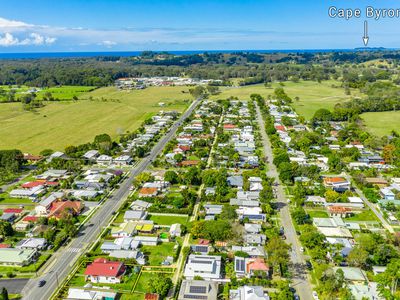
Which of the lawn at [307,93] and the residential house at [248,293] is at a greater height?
the lawn at [307,93]

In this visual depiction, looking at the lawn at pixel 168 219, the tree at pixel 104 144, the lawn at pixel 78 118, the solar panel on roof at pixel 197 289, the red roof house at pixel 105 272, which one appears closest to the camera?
the solar panel on roof at pixel 197 289

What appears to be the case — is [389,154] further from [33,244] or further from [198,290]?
[33,244]

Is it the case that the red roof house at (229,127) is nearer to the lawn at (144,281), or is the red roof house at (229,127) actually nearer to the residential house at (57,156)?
the residential house at (57,156)

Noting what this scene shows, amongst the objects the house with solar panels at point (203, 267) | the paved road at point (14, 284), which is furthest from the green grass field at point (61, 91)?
the house with solar panels at point (203, 267)

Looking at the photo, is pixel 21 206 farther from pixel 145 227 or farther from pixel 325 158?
pixel 325 158

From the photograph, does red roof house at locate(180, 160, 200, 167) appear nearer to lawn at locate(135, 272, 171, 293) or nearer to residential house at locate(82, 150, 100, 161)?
residential house at locate(82, 150, 100, 161)

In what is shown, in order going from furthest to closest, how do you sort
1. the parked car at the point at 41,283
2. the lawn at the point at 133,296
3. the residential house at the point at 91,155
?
1. the residential house at the point at 91,155
2. the parked car at the point at 41,283
3. the lawn at the point at 133,296

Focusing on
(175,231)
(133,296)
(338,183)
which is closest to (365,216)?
(338,183)
